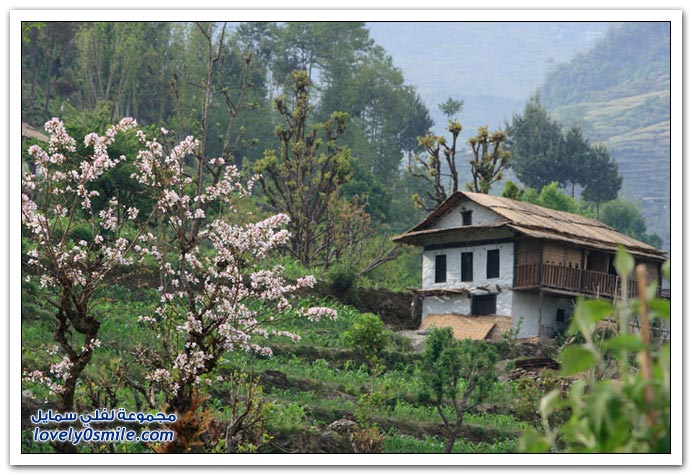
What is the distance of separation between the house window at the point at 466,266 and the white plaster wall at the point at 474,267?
10cm

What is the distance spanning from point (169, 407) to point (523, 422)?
11.0 m

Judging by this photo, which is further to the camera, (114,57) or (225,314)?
(114,57)

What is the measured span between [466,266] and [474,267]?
1.68ft

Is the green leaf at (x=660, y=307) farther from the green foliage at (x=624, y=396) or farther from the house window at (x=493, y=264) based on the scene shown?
the house window at (x=493, y=264)

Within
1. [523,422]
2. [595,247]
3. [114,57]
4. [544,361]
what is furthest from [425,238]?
[114,57]

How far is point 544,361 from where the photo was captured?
26.1 m

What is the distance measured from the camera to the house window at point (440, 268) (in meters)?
33.5

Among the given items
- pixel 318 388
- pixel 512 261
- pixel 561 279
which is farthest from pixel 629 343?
pixel 512 261

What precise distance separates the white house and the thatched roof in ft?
0.11

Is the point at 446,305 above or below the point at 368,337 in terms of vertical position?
above

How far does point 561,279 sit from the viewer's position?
101 feet

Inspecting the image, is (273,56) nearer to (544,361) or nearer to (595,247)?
(595,247)

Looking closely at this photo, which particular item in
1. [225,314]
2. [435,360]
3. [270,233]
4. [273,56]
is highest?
[273,56]

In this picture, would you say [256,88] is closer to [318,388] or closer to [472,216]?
[472,216]
